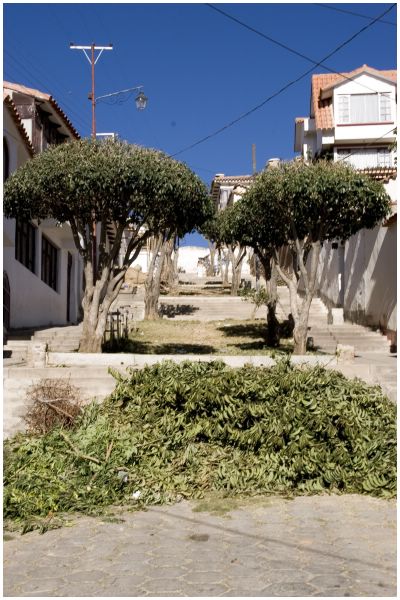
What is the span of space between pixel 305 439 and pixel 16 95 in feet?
59.5

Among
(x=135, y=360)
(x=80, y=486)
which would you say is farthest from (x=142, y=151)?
(x=80, y=486)

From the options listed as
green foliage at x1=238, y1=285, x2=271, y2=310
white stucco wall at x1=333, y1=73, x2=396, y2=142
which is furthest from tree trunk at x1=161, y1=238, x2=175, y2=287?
white stucco wall at x1=333, y1=73, x2=396, y2=142

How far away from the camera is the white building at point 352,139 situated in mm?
22375

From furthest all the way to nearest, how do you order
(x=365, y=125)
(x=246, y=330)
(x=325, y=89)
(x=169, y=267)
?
(x=169, y=267) → (x=325, y=89) → (x=365, y=125) → (x=246, y=330)

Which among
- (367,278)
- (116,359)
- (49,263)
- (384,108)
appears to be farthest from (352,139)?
(116,359)

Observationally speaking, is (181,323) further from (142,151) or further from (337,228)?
(142,151)

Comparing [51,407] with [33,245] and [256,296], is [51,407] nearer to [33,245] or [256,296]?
[33,245]

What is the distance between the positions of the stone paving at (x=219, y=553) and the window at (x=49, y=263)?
18447 millimetres

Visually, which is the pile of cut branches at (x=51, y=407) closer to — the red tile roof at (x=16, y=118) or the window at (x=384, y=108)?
the red tile roof at (x=16, y=118)

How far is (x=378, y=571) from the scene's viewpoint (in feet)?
15.7

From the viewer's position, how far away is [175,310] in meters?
27.5

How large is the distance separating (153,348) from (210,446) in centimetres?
1062

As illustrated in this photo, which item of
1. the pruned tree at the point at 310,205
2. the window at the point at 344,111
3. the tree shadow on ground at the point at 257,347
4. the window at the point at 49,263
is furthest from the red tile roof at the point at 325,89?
the pruned tree at the point at 310,205

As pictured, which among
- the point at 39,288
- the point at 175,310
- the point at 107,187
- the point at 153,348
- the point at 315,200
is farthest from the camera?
the point at 175,310
